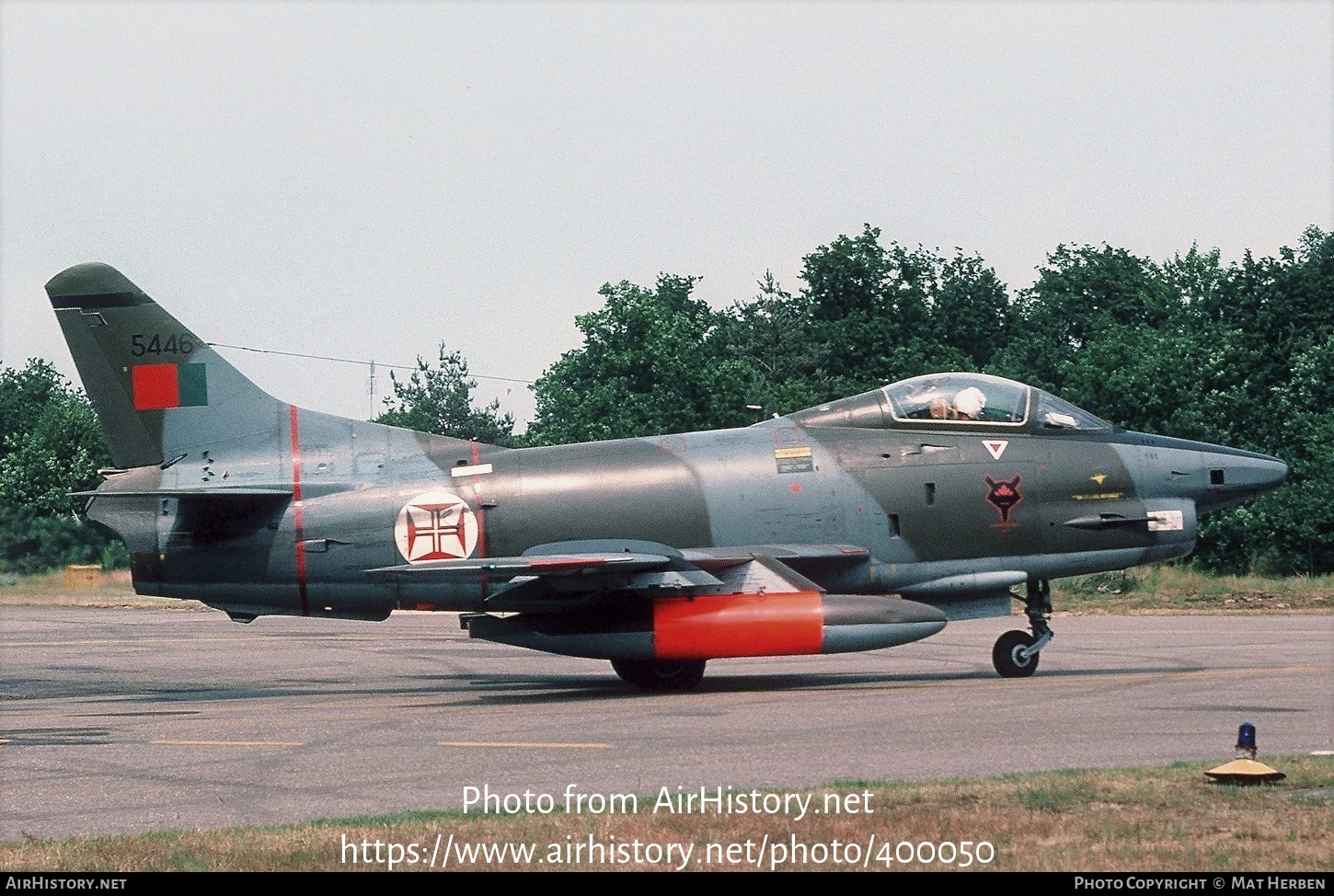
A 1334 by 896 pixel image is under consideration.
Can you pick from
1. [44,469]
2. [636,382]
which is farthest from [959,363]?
[44,469]

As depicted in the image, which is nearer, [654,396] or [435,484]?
[435,484]

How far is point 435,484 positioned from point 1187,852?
12700 mm

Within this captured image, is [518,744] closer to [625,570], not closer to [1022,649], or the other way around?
[625,570]

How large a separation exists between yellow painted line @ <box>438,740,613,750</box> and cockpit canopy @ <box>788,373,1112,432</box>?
7.12 m

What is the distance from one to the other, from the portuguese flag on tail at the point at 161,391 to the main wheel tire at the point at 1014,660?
1044cm

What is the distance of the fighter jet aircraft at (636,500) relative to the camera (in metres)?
18.9

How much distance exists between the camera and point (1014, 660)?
62.1 feet

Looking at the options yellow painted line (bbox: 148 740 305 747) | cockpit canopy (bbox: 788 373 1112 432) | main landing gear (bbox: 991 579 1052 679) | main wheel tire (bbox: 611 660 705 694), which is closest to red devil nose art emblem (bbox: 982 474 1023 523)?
cockpit canopy (bbox: 788 373 1112 432)

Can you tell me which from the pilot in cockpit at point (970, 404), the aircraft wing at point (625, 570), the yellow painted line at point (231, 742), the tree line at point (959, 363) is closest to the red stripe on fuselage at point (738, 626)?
the aircraft wing at point (625, 570)

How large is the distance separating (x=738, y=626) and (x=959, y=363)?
51.9 meters

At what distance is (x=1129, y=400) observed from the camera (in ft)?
175

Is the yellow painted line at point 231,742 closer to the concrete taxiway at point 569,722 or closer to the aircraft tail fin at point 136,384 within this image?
the concrete taxiway at point 569,722
